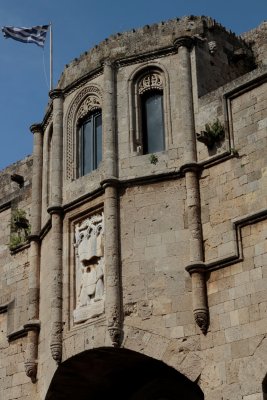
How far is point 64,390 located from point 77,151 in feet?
15.7

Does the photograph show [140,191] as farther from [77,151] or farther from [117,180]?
[77,151]

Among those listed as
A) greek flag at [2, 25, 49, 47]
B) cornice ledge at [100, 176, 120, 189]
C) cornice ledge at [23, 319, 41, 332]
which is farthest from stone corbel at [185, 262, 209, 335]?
greek flag at [2, 25, 49, 47]

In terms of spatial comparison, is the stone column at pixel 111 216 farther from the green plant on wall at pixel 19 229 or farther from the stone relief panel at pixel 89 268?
the green plant on wall at pixel 19 229

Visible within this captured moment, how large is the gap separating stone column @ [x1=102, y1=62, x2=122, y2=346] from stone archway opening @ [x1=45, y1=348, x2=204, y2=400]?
2.18ft

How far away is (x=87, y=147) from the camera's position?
1827 cm

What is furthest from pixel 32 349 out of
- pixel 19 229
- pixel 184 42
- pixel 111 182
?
pixel 184 42

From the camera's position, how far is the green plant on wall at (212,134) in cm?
1645

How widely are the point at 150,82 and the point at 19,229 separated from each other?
4.77 metres

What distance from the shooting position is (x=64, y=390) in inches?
686

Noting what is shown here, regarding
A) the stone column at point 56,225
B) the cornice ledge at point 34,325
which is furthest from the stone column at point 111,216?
the cornice ledge at point 34,325

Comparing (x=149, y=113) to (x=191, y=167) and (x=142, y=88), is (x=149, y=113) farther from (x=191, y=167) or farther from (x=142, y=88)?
(x=191, y=167)

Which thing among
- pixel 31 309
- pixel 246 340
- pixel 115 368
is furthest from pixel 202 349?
pixel 31 309

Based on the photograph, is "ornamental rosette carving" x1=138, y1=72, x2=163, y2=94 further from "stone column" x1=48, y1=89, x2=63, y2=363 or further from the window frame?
"stone column" x1=48, y1=89, x2=63, y2=363

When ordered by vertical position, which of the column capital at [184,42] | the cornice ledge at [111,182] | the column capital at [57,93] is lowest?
the cornice ledge at [111,182]
